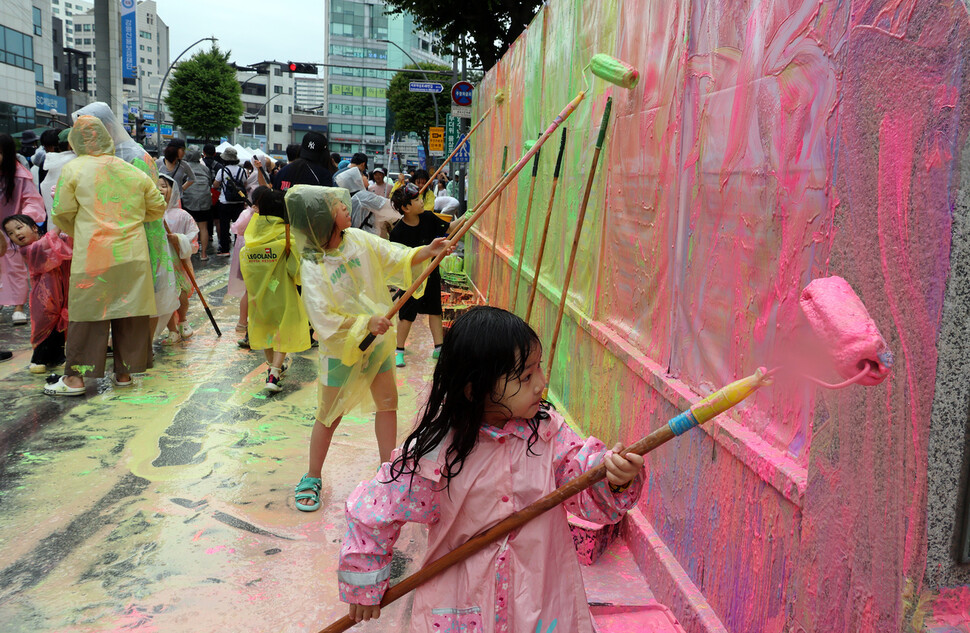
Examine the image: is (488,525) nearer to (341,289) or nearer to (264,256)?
(341,289)

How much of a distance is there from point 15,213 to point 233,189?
7317 mm

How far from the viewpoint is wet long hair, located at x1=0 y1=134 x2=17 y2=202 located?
7.47 m

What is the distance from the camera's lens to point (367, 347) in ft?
13.5

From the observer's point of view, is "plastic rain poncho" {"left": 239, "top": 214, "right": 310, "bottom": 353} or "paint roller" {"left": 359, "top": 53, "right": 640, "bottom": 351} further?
"plastic rain poncho" {"left": 239, "top": 214, "right": 310, "bottom": 353}

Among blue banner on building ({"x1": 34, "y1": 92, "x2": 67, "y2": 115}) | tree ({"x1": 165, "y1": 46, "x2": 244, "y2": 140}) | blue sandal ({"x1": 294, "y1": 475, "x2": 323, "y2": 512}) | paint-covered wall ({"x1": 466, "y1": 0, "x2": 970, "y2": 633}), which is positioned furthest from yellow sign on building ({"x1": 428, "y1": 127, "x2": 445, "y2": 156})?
tree ({"x1": 165, "y1": 46, "x2": 244, "y2": 140})

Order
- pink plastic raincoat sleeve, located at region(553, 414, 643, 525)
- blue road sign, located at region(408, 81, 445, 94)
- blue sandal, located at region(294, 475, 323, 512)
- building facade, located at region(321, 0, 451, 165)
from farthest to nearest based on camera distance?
building facade, located at region(321, 0, 451, 165) < blue road sign, located at region(408, 81, 445, 94) < blue sandal, located at region(294, 475, 323, 512) < pink plastic raincoat sleeve, located at region(553, 414, 643, 525)

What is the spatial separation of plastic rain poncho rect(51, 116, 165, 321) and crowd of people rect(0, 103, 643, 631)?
0.01m

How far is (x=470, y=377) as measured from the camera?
6.53ft

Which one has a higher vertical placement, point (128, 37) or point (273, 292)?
point (128, 37)

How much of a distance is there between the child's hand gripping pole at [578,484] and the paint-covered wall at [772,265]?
9.1 inches

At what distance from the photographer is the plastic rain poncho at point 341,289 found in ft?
13.3

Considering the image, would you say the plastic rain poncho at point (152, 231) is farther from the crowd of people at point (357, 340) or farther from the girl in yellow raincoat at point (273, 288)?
the girl in yellow raincoat at point (273, 288)

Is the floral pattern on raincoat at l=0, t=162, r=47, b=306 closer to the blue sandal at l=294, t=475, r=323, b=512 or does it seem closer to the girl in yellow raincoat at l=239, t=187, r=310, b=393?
the girl in yellow raincoat at l=239, t=187, r=310, b=393

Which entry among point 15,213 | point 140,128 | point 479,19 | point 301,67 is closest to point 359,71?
point 140,128
